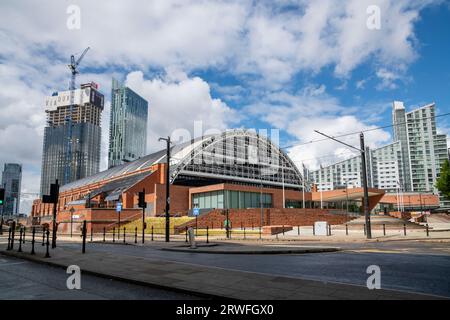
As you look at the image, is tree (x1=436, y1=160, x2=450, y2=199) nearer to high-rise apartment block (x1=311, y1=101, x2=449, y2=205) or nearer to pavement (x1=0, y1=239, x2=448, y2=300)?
pavement (x1=0, y1=239, x2=448, y2=300)

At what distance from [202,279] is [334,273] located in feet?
12.4

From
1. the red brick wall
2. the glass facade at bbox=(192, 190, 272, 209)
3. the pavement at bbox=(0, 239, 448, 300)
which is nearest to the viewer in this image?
the pavement at bbox=(0, 239, 448, 300)

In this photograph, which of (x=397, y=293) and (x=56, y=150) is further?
(x=56, y=150)

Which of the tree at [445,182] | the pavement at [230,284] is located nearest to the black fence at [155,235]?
the pavement at [230,284]

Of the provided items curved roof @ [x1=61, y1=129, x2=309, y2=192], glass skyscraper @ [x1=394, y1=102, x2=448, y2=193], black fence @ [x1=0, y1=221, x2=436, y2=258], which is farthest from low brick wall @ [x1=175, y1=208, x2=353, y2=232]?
glass skyscraper @ [x1=394, y1=102, x2=448, y2=193]

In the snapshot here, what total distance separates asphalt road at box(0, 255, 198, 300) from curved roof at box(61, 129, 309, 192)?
5812 centimetres

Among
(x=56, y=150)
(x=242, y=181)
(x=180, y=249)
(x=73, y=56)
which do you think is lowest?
(x=180, y=249)

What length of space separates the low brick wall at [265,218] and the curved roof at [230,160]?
12332 mm

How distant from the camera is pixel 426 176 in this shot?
17200 centimetres

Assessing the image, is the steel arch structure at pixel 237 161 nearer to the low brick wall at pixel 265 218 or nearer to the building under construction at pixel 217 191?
the building under construction at pixel 217 191

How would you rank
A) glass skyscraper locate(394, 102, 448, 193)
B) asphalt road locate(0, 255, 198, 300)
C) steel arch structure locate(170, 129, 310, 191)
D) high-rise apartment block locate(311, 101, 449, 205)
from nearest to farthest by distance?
asphalt road locate(0, 255, 198, 300) < steel arch structure locate(170, 129, 310, 191) < glass skyscraper locate(394, 102, 448, 193) < high-rise apartment block locate(311, 101, 449, 205)

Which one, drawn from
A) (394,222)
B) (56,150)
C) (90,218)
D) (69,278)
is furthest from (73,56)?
(69,278)

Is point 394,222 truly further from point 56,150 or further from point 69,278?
point 56,150

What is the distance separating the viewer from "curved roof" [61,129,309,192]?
238ft
